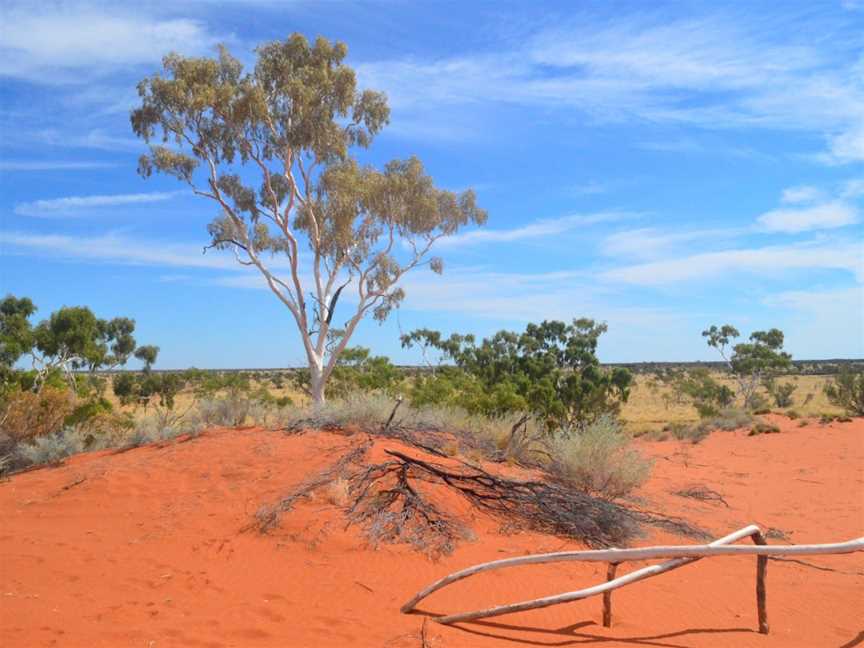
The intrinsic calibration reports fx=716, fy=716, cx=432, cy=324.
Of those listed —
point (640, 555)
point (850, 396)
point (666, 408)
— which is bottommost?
point (666, 408)

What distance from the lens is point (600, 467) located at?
1162 centimetres

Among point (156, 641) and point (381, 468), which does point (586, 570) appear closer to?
point (381, 468)

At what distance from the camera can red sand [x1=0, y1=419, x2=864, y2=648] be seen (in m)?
5.37

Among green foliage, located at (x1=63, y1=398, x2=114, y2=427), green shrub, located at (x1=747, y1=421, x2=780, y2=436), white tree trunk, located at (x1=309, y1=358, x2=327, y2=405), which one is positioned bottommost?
green shrub, located at (x1=747, y1=421, x2=780, y2=436)

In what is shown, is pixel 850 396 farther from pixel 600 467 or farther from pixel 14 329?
pixel 14 329

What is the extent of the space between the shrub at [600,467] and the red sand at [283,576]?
56 cm

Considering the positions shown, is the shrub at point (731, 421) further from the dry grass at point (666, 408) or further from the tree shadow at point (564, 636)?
the tree shadow at point (564, 636)

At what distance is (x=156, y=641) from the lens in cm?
491

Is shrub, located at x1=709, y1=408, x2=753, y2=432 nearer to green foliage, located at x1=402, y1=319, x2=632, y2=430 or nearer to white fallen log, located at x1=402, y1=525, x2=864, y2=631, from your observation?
green foliage, located at x1=402, y1=319, x2=632, y2=430

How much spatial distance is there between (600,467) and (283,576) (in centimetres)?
637

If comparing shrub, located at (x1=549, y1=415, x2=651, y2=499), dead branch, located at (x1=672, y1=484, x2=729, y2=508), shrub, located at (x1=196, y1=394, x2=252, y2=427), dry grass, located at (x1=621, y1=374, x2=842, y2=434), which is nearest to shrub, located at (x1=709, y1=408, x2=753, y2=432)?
dry grass, located at (x1=621, y1=374, x2=842, y2=434)

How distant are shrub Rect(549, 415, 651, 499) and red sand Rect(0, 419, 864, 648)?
0.56 meters

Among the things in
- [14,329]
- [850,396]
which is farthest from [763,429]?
[14,329]

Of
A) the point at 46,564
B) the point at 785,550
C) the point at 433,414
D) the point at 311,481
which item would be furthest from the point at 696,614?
the point at 433,414
